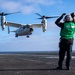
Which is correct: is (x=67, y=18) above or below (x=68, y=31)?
above

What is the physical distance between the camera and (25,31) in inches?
3214

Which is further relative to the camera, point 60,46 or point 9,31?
point 9,31

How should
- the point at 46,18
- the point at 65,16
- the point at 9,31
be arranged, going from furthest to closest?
1. the point at 9,31
2. the point at 46,18
3. the point at 65,16

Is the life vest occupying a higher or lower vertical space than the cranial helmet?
lower

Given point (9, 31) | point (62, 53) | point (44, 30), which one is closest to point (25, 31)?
point (44, 30)

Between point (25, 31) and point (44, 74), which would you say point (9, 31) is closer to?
point (25, 31)

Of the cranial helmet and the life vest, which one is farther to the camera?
the life vest

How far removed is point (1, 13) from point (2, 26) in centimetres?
429

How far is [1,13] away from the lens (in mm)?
84062

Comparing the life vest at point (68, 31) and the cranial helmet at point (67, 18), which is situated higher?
the cranial helmet at point (67, 18)

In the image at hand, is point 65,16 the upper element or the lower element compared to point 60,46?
upper

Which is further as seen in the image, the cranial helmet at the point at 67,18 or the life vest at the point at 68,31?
the life vest at the point at 68,31

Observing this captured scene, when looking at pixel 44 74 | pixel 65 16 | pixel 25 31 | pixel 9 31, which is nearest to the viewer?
pixel 44 74

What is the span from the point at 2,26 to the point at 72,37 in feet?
241
